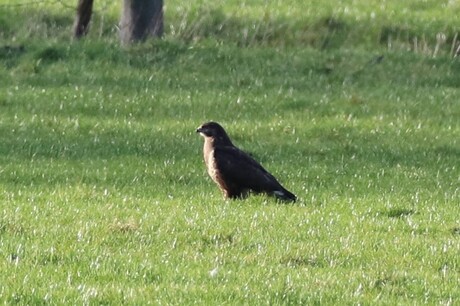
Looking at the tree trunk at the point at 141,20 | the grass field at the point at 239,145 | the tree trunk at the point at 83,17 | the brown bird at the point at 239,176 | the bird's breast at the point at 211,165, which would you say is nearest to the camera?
the grass field at the point at 239,145

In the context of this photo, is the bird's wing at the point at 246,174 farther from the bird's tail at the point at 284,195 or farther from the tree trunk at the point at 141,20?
the tree trunk at the point at 141,20

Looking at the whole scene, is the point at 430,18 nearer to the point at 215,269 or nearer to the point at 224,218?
the point at 224,218

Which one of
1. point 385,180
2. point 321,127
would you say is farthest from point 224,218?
point 321,127

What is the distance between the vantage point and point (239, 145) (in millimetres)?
17203

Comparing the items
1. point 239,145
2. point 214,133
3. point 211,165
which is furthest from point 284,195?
point 239,145

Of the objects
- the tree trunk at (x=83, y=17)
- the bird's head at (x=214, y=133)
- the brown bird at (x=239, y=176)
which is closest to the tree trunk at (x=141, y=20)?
the tree trunk at (x=83, y=17)

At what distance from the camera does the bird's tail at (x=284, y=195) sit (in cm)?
1301

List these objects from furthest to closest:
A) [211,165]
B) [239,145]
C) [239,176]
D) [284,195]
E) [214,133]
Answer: [239,145] < [214,133] < [211,165] < [239,176] < [284,195]

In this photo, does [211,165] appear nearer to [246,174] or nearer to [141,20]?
[246,174]

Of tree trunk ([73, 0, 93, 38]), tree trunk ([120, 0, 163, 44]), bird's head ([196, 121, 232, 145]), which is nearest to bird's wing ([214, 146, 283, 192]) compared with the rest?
bird's head ([196, 121, 232, 145])

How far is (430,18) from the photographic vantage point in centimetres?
2869

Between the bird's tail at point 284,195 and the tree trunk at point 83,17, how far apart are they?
1217 cm

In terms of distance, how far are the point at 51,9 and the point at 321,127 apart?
38.7 feet

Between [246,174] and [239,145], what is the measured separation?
386 centimetres
